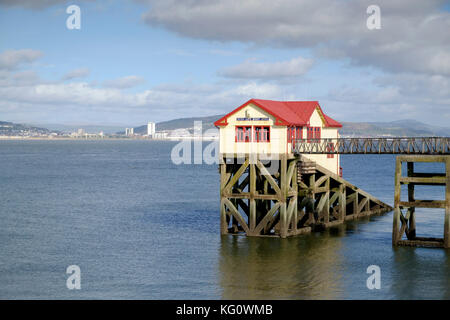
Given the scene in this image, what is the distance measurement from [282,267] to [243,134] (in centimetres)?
1044

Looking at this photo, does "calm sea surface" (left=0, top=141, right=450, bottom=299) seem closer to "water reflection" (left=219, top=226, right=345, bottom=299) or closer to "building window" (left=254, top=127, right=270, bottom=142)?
"water reflection" (left=219, top=226, right=345, bottom=299)

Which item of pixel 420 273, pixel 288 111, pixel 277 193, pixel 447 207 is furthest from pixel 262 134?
pixel 420 273

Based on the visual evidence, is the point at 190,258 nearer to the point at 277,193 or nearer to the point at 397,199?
the point at 277,193

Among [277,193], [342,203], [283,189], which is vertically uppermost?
[283,189]

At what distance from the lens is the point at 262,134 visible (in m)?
39.6

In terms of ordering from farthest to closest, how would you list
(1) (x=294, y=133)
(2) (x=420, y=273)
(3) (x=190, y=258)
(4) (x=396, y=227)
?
1. (1) (x=294, y=133)
2. (4) (x=396, y=227)
3. (3) (x=190, y=258)
4. (2) (x=420, y=273)

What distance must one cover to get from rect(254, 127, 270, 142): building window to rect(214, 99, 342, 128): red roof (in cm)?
87

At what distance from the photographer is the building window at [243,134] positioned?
39812mm

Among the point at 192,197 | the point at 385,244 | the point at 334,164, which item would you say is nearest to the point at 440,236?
the point at 385,244

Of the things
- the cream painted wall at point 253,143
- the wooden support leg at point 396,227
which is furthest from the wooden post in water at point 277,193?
the wooden support leg at point 396,227

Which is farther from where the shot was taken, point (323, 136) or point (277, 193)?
point (323, 136)

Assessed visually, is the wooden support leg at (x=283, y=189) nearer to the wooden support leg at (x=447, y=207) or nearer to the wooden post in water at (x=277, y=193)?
the wooden post in water at (x=277, y=193)

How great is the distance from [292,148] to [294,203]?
343 cm

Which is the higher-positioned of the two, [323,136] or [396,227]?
[323,136]
